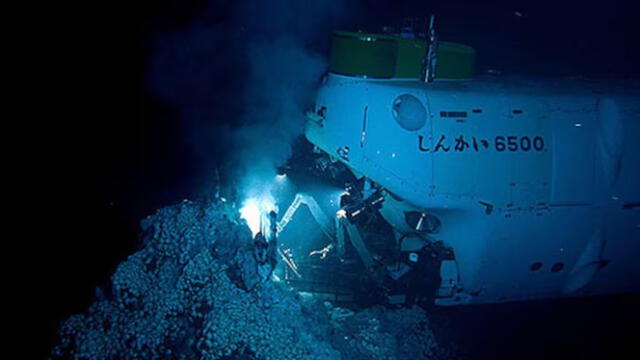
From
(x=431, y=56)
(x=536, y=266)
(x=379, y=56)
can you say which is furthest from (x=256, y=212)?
(x=536, y=266)

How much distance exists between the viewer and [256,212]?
5.97 meters

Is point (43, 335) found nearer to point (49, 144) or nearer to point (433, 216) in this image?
point (49, 144)

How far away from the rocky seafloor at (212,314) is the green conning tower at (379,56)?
243 cm

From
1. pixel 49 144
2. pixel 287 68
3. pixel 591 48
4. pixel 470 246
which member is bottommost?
pixel 470 246

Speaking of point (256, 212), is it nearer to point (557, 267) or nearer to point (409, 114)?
point (409, 114)

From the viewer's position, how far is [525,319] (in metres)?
5.65

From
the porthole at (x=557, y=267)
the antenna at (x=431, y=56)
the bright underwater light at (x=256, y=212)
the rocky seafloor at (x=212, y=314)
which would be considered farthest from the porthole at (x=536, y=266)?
the bright underwater light at (x=256, y=212)

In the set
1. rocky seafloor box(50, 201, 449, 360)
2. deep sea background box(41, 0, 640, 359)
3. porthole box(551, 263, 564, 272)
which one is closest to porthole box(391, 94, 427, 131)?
deep sea background box(41, 0, 640, 359)

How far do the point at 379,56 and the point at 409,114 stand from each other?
36.2 inches

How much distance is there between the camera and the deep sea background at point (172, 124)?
18.1ft

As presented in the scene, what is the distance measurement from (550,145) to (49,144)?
7220 mm

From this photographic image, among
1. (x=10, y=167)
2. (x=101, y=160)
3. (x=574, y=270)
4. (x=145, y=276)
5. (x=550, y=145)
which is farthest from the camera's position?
(x=101, y=160)

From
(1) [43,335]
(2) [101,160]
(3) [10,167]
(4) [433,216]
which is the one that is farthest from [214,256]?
(3) [10,167]

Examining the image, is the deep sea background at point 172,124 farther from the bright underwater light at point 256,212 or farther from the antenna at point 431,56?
the antenna at point 431,56
